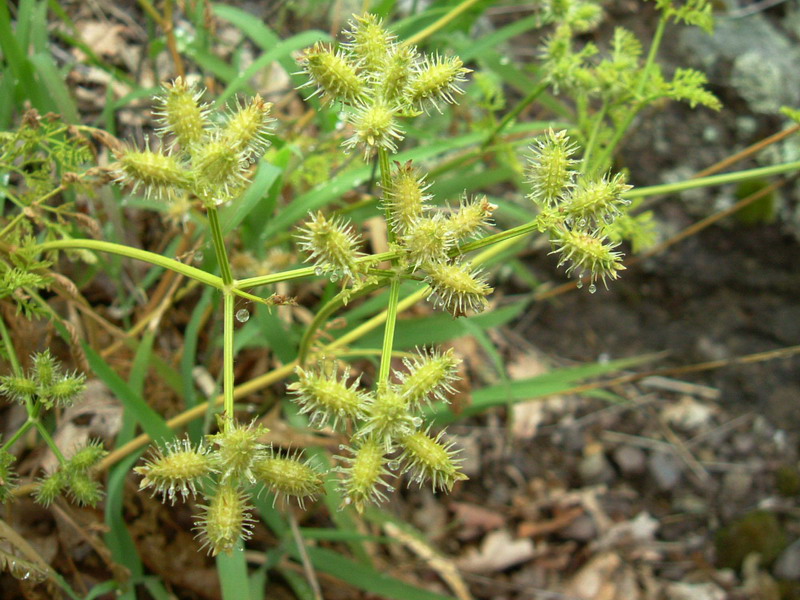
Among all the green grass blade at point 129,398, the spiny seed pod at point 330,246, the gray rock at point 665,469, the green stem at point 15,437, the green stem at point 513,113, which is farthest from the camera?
the gray rock at point 665,469

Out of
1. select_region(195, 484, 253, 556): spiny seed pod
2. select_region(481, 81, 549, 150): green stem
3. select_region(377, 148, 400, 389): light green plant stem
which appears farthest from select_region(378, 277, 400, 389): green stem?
select_region(481, 81, 549, 150): green stem

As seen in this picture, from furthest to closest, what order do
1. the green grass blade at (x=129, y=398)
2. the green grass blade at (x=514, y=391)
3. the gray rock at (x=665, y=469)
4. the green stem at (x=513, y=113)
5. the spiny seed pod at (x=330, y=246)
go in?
the gray rock at (x=665, y=469) < the green grass blade at (x=514, y=391) < the green stem at (x=513, y=113) < the green grass blade at (x=129, y=398) < the spiny seed pod at (x=330, y=246)

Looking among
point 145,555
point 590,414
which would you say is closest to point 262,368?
point 145,555

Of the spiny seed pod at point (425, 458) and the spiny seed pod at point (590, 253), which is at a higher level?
the spiny seed pod at point (590, 253)

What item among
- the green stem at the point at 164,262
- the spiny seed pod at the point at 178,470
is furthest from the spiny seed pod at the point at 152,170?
the spiny seed pod at the point at 178,470

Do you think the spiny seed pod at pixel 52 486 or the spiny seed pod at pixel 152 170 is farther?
the spiny seed pod at pixel 52 486

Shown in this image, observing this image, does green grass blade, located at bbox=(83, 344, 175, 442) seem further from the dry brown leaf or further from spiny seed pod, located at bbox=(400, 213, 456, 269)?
the dry brown leaf

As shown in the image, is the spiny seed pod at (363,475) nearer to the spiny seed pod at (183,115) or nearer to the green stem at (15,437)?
the spiny seed pod at (183,115)

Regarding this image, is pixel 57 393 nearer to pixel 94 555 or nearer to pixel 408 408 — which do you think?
pixel 408 408

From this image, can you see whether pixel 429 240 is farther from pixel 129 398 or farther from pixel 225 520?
pixel 129 398
